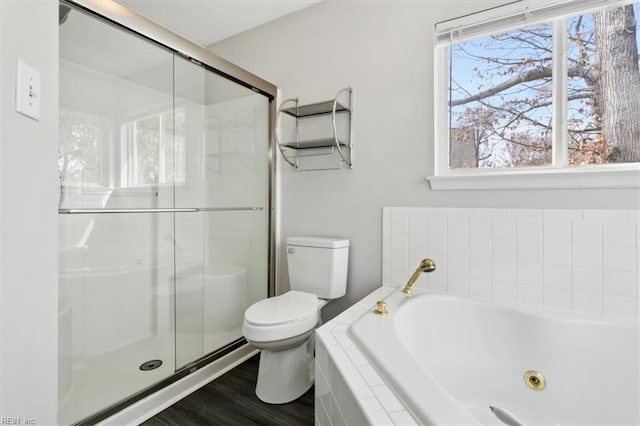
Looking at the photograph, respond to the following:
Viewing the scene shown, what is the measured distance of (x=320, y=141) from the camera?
2020 mm

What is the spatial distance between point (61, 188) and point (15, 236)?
44.8 inches

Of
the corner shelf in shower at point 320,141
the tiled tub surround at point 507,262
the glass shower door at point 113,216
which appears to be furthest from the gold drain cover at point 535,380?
the glass shower door at point 113,216

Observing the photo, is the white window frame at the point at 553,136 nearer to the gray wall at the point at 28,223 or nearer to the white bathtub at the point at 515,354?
the white bathtub at the point at 515,354

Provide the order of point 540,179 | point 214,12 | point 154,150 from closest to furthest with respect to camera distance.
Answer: point 540,179 < point 154,150 < point 214,12

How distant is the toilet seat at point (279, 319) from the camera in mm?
1500

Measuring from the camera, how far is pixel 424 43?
1811 mm

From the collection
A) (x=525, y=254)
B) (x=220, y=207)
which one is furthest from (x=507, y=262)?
(x=220, y=207)

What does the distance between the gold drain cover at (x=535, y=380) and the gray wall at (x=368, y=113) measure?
761mm

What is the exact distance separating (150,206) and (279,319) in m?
1.20

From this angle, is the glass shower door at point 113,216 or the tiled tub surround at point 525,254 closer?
the tiled tub surround at point 525,254

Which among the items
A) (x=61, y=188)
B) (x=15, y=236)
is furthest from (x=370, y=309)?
(x=61, y=188)

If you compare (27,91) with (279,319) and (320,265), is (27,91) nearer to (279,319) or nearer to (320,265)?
(279,319)

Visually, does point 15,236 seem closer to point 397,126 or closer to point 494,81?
point 397,126

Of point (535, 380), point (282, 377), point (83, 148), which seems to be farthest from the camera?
point (83, 148)
